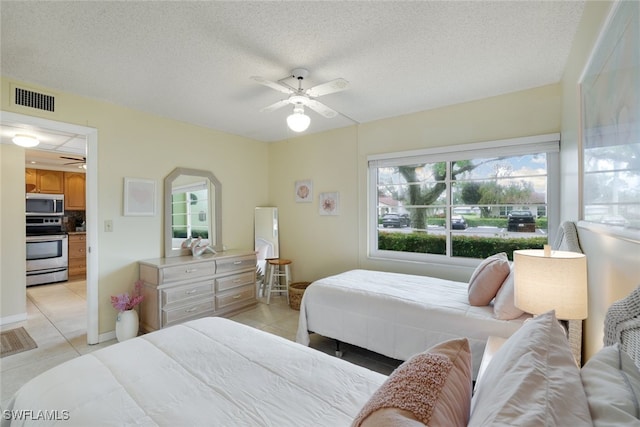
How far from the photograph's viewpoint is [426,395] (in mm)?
679

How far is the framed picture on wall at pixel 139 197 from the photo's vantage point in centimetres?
324

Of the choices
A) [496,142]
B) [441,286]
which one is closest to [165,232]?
[441,286]

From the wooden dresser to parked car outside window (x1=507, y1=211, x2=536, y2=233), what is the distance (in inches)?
127

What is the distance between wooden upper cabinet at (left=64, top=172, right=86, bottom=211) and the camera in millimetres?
6113

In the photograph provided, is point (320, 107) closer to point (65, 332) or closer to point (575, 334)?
point (575, 334)

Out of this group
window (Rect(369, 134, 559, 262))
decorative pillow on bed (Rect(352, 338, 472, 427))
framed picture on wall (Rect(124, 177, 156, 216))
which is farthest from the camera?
framed picture on wall (Rect(124, 177, 156, 216))

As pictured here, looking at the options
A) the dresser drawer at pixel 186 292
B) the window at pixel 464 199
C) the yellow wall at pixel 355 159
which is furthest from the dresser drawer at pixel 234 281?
the window at pixel 464 199

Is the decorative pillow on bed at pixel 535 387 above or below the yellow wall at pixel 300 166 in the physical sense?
below

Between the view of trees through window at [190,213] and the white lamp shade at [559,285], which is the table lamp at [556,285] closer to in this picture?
the white lamp shade at [559,285]

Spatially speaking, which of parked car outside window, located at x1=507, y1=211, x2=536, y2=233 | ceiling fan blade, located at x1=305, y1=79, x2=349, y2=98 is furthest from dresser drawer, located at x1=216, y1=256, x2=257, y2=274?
parked car outside window, located at x1=507, y1=211, x2=536, y2=233

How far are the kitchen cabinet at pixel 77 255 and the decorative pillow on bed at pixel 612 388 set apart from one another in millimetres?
7628

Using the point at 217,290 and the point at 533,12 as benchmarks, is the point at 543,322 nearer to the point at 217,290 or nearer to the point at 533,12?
the point at 533,12

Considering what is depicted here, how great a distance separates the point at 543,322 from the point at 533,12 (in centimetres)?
187

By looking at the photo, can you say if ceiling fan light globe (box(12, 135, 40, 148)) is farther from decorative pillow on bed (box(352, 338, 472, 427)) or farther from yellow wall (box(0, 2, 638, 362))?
decorative pillow on bed (box(352, 338, 472, 427))
